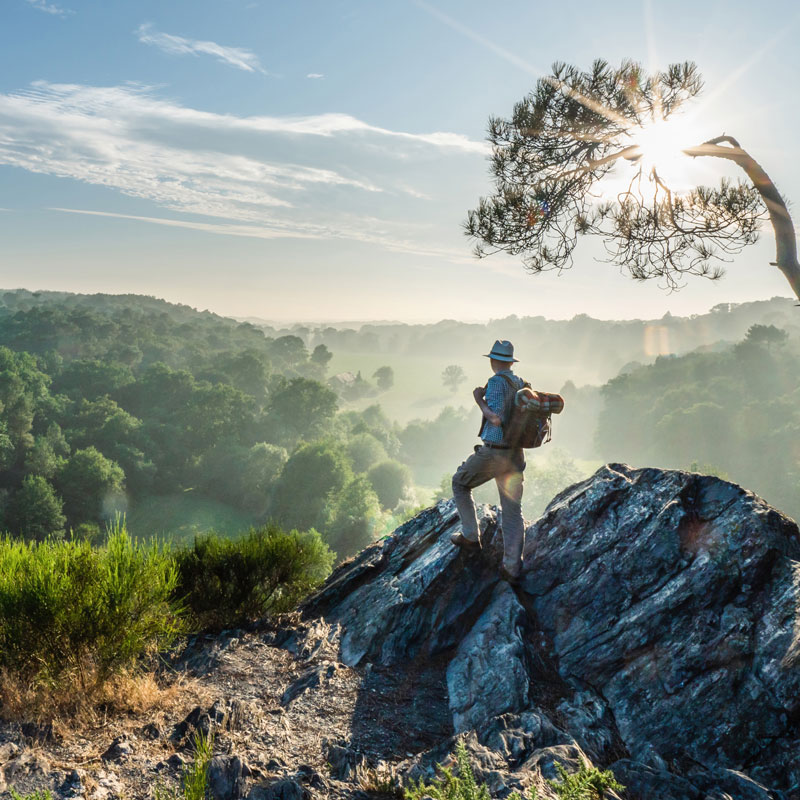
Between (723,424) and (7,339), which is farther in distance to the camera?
(7,339)

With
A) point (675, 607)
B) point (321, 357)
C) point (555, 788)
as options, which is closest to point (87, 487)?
point (675, 607)

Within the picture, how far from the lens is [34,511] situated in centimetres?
4262

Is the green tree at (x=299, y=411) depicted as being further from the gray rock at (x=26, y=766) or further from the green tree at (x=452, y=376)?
the green tree at (x=452, y=376)

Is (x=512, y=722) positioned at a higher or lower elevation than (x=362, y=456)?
higher

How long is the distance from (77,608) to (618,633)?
5.25 meters

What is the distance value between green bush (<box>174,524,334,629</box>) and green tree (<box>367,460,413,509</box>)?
57663 mm

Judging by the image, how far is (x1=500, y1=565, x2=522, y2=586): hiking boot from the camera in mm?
6937

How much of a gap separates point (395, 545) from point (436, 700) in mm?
2697

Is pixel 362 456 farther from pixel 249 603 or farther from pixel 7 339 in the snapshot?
pixel 249 603

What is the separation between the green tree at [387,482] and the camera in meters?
65.8

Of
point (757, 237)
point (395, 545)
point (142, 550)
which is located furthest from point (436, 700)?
point (757, 237)

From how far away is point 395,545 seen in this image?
27.6 ft

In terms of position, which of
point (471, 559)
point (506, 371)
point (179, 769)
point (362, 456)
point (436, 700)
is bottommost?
point (362, 456)

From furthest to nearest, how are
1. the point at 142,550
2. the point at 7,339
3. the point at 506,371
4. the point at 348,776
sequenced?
the point at 7,339 < the point at 506,371 < the point at 142,550 < the point at 348,776
